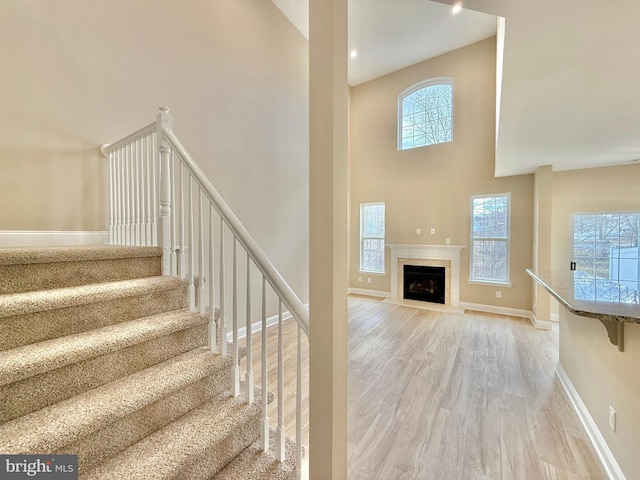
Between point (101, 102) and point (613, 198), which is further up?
point (101, 102)

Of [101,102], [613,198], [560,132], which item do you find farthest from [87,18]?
[613,198]

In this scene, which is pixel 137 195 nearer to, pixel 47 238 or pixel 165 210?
pixel 165 210

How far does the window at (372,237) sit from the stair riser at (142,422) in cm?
525

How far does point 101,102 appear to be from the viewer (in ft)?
7.92

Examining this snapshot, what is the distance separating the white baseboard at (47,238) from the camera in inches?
79.5

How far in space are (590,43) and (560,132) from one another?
168 centimetres

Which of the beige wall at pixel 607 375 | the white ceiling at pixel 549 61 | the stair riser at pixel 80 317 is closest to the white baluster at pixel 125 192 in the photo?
the stair riser at pixel 80 317

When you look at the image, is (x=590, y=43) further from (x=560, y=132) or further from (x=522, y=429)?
(x=522, y=429)

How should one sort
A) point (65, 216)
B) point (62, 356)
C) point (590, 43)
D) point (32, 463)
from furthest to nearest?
point (65, 216) < point (590, 43) < point (62, 356) < point (32, 463)

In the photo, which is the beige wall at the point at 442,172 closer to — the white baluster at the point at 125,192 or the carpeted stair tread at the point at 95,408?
the white baluster at the point at 125,192

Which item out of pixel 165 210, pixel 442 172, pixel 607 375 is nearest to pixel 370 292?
pixel 442 172

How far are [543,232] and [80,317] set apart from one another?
17.8 feet

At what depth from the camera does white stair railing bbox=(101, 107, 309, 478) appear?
4.39ft

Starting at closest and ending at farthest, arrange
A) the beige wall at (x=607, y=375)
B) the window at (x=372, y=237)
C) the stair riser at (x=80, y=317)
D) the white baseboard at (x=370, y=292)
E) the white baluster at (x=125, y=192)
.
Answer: the stair riser at (x=80, y=317), the beige wall at (x=607, y=375), the white baluster at (x=125, y=192), the white baseboard at (x=370, y=292), the window at (x=372, y=237)
